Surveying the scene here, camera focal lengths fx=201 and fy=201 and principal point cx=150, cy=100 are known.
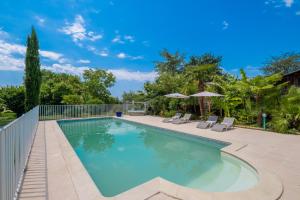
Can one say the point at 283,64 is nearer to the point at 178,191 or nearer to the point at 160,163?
the point at 160,163

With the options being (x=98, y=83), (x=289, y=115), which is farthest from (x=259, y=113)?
(x=98, y=83)

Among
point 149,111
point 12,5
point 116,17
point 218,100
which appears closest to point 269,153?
point 218,100

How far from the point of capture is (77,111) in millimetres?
18266

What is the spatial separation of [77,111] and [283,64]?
1186 inches

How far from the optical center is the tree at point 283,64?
3006cm

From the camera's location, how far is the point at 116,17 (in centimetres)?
1877

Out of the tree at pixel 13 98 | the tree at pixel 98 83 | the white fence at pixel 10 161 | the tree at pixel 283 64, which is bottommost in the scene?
the white fence at pixel 10 161

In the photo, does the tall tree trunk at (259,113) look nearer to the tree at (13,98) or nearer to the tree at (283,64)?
the tree at (13,98)

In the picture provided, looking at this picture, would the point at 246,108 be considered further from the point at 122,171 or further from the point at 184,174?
the point at 122,171

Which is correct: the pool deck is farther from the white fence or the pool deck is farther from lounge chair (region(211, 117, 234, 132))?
lounge chair (region(211, 117, 234, 132))

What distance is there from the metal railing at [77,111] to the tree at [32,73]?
205cm

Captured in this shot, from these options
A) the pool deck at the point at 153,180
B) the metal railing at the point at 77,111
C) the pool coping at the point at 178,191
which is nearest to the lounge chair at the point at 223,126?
the pool deck at the point at 153,180

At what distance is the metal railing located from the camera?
54.8 ft

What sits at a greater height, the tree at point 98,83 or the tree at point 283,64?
the tree at point 283,64
